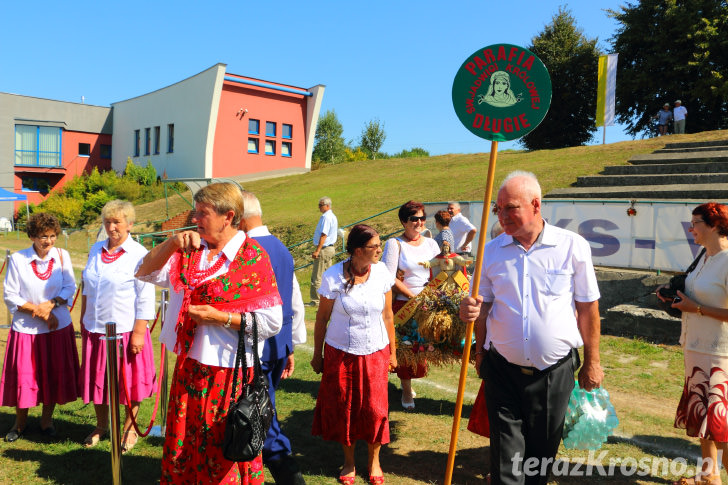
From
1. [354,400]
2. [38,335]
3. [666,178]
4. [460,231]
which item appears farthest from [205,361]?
[666,178]

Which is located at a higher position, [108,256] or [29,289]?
[108,256]

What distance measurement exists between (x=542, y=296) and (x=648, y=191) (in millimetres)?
12474

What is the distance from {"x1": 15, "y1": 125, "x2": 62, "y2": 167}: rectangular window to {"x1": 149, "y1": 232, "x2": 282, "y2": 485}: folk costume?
4416 cm

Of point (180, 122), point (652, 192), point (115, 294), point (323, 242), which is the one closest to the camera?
point (115, 294)

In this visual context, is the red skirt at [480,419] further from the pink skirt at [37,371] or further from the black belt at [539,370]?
the pink skirt at [37,371]

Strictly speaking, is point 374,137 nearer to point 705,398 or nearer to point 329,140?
point 329,140

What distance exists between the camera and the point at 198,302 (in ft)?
9.65

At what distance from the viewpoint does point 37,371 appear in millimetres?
4840

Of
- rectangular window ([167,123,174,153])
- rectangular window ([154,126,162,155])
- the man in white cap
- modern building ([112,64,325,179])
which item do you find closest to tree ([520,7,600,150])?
the man in white cap

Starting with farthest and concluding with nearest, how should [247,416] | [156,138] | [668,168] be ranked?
[156,138] < [668,168] < [247,416]

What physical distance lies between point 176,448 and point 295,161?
34.2 m

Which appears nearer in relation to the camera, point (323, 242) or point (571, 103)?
point (323, 242)

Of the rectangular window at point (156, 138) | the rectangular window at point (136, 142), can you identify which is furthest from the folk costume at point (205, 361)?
the rectangular window at point (136, 142)

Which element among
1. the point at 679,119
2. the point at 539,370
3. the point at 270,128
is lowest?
the point at 539,370
